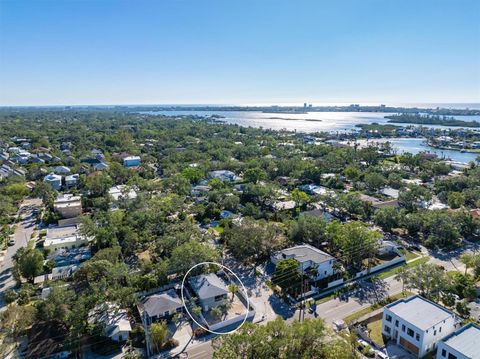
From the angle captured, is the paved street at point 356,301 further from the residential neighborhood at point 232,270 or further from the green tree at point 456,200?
the green tree at point 456,200

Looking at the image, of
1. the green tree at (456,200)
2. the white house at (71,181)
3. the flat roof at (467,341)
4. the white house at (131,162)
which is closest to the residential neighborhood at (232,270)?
the flat roof at (467,341)

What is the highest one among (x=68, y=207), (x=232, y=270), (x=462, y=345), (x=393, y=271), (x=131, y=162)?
(x=462, y=345)

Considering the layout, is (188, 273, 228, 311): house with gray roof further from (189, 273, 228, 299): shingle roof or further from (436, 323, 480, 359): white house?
(436, 323, 480, 359): white house

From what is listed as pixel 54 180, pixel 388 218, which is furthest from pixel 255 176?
pixel 54 180

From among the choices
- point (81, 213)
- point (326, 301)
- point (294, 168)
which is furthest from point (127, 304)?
point (294, 168)

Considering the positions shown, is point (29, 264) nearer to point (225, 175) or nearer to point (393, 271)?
point (393, 271)

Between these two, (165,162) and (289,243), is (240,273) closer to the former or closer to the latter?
(289,243)

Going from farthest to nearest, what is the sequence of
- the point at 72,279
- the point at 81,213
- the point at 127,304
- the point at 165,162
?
the point at 165,162
the point at 81,213
the point at 72,279
the point at 127,304
